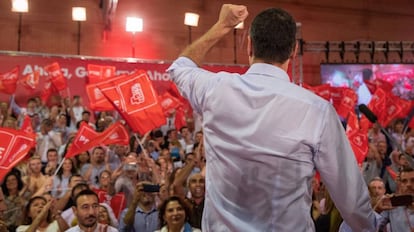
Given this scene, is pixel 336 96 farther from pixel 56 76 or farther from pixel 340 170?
pixel 340 170

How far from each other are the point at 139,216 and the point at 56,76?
511 centimetres

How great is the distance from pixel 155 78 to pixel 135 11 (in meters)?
2.20

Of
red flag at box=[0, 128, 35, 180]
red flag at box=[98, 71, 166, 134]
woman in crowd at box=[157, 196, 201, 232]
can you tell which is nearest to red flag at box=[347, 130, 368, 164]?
red flag at box=[98, 71, 166, 134]

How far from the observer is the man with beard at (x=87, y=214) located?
3.66 meters

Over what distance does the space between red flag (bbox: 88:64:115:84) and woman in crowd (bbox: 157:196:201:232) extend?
5.52 m

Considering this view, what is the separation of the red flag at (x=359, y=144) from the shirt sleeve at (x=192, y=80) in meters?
4.06

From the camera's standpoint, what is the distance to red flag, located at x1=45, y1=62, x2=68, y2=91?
8781 millimetres

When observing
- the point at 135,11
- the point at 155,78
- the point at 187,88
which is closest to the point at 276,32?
the point at 187,88

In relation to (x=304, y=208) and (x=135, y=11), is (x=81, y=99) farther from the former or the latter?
(x=304, y=208)

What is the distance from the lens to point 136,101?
536 cm

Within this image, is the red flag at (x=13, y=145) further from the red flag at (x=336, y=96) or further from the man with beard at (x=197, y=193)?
the red flag at (x=336, y=96)

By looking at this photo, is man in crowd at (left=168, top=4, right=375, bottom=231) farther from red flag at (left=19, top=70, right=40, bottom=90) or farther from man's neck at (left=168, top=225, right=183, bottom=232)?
red flag at (left=19, top=70, right=40, bottom=90)

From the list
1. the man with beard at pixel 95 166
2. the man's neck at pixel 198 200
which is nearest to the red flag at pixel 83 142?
the man with beard at pixel 95 166

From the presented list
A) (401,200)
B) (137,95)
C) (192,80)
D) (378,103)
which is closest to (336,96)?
(378,103)
